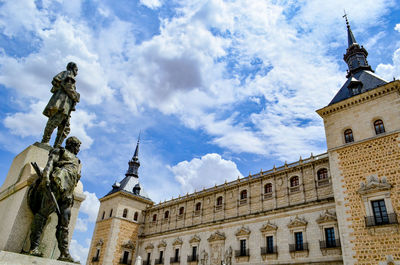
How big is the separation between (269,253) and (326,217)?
5448mm

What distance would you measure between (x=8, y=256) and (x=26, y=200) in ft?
3.12

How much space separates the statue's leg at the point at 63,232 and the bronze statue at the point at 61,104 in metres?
1.42

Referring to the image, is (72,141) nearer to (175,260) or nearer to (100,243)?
(175,260)

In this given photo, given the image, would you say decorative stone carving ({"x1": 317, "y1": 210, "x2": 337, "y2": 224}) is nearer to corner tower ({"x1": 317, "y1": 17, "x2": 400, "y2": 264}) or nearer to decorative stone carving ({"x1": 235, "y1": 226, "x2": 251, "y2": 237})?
corner tower ({"x1": 317, "y1": 17, "x2": 400, "y2": 264})

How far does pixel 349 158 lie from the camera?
63.3 feet

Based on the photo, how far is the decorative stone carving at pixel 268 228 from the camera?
24161 millimetres

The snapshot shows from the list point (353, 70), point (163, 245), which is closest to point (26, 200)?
point (353, 70)

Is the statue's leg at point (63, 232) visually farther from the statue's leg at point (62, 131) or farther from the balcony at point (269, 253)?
the balcony at point (269, 253)

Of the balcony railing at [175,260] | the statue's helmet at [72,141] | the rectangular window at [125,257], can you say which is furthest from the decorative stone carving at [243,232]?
the statue's helmet at [72,141]

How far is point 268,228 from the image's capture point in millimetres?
24531

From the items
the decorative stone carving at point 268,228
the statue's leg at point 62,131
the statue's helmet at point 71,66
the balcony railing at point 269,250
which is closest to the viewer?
the statue's leg at point 62,131

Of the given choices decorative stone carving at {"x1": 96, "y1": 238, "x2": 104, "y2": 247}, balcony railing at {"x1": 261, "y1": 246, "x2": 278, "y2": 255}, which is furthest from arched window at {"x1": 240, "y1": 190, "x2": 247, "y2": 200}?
decorative stone carving at {"x1": 96, "y1": 238, "x2": 104, "y2": 247}

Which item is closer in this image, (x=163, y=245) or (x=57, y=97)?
(x=57, y=97)

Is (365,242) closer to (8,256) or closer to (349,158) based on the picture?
(349,158)
